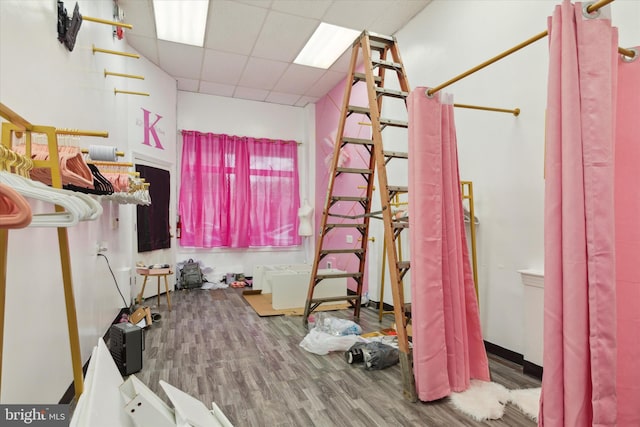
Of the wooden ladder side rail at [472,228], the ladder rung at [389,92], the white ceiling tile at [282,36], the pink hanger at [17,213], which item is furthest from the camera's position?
the white ceiling tile at [282,36]

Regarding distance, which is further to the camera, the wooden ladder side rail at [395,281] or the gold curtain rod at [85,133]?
the wooden ladder side rail at [395,281]

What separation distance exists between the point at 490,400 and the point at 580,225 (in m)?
1.16

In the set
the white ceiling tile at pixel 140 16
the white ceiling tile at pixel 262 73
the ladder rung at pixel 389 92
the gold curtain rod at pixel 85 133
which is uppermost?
the white ceiling tile at pixel 140 16

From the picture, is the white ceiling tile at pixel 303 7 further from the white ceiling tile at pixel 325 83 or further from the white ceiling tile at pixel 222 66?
the white ceiling tile at pixel 325 83

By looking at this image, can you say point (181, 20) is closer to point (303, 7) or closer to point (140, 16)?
point (140, 16)

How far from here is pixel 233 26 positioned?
3742 millimetres

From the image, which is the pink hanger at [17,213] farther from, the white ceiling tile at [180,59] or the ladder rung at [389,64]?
the white ceiling tile at [180,59]

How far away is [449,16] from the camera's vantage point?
3084 mm

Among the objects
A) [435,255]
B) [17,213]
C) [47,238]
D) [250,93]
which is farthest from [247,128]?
[17,213]

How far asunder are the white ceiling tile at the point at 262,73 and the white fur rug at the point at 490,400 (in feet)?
13.8

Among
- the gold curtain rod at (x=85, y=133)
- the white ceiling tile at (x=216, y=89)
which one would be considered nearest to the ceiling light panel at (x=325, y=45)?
the white ceiling tile at (x=216, y=89)

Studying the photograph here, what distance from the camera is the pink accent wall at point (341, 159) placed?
4.62 m

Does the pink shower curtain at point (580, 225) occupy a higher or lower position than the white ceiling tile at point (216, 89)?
lower

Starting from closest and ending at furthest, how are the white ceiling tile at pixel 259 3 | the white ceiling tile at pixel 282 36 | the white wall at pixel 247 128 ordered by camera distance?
the white ceiling tile at pixel 259 3
the white ceiling tile at pixel 282 36
the white wall at pixel 247 128
